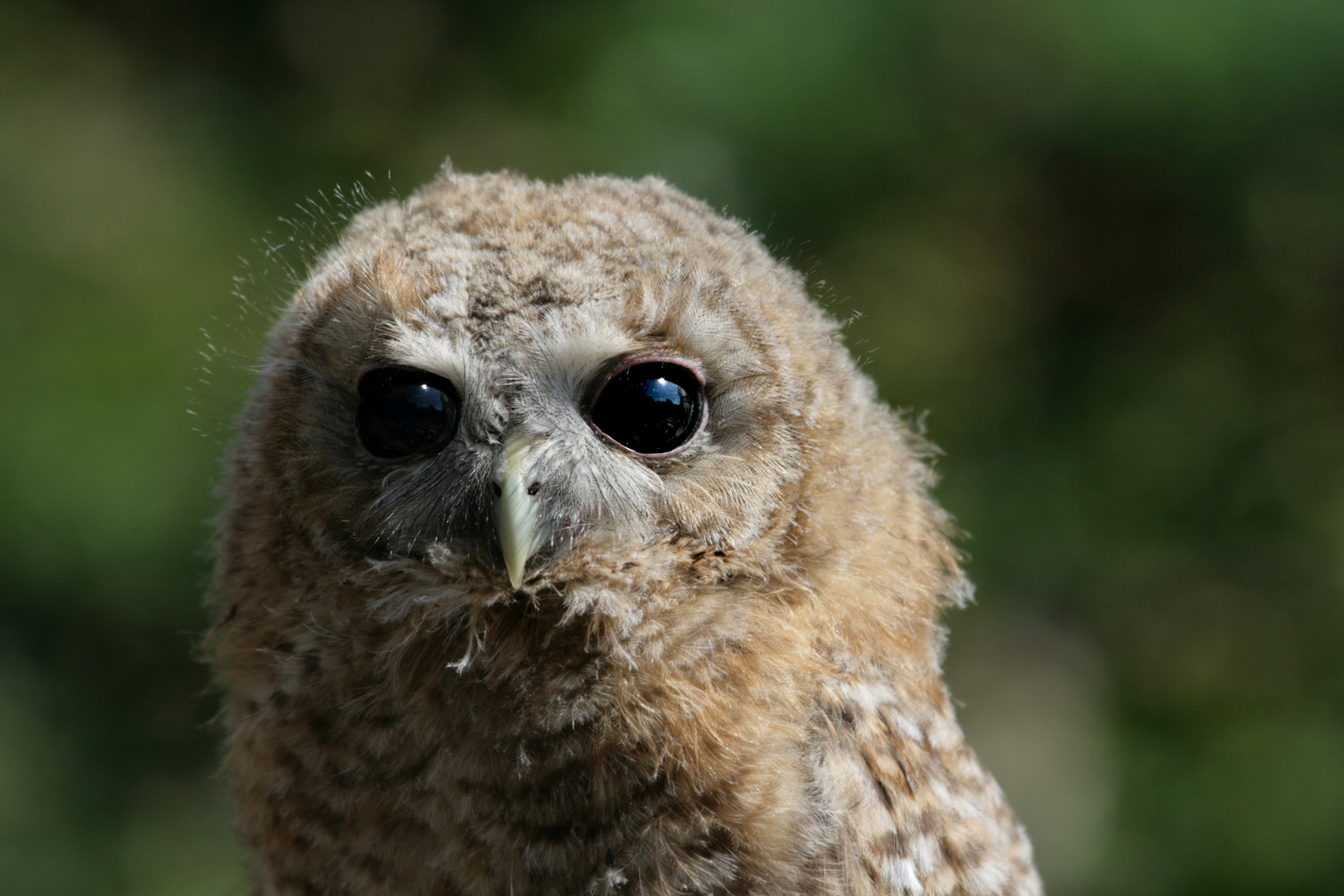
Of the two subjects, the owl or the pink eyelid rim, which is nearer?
the owl

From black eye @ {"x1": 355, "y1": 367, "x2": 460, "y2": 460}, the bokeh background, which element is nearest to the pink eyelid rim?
black eye @ {"x1": 355, "y1": 367, "x2": 460, "y2": 460}

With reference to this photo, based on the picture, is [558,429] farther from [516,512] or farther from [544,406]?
[516,512]

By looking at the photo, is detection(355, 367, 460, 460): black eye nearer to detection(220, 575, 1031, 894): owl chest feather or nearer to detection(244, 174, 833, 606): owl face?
detection(244, 174, 833, 606): owl face

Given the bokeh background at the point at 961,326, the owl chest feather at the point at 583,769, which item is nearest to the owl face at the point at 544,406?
the owl chest feather at the point at 583,769

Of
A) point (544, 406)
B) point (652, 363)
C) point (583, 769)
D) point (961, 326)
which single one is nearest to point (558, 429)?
point (544, 406)

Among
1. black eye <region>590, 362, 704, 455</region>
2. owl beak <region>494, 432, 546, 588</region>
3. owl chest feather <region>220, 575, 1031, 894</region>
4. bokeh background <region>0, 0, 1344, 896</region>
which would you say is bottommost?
owl chest feather <region>220, 575, 1031, 894</region>

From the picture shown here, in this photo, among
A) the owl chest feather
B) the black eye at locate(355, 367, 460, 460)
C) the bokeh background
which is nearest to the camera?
the owl chest feather

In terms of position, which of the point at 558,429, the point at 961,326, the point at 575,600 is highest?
the point at 961,326
